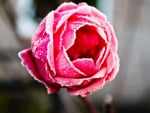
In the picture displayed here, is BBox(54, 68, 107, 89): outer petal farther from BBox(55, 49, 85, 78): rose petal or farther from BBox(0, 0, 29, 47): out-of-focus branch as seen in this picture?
BBox(0, 0, 29, 47): out-of-focus branch

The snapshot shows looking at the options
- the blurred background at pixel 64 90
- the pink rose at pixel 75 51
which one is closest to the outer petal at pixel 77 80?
the pink rose at pixel 75 51

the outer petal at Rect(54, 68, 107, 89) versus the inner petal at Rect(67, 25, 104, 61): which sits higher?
the inner petal at Rect(67, 25, 104, 61)

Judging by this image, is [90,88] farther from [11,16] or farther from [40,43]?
[11,16]

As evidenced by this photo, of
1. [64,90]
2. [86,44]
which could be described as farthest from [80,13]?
[64,90]

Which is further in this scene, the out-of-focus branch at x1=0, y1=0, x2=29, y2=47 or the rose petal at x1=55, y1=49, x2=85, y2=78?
the out-of-focus branch at x1=0, y1=0, x2=29, y2=47

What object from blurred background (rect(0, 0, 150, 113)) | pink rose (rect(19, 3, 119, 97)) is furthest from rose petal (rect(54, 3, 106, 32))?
blurred background (rect(0, 0, 150, 113))

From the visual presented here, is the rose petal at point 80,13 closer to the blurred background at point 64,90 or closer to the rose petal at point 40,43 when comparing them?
the rose petal at point 40,43

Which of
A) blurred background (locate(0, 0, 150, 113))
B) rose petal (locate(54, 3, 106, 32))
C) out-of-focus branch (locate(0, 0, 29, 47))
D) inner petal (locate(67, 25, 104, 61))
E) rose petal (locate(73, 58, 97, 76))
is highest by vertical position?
rose petal (locate(54, 3, 106, 32))

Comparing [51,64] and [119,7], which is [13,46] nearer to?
[119,7]
